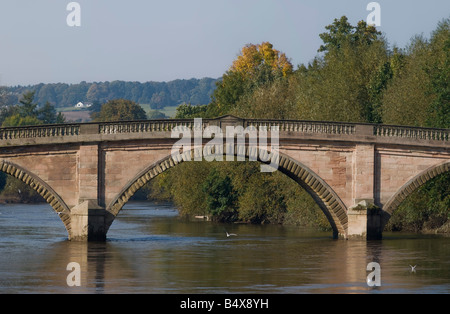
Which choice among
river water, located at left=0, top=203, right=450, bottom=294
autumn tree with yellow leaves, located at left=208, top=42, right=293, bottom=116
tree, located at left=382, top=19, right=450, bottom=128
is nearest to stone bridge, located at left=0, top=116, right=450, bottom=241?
river water, located at left=0, top=203, right=450, bottom=294

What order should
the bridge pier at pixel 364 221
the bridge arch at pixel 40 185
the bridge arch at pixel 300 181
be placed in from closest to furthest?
the bridge arch at pixel 40 185, the bridge arch at pixel 300 181, the bridge pier at pixel 364 221

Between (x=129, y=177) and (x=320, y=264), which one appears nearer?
(x=320, y=264)

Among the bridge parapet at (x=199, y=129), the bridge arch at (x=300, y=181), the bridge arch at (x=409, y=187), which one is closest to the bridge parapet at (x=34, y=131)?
the bridge parapet at (x=199, y=129)

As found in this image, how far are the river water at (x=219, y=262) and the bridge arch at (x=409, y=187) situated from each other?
4.63 ft

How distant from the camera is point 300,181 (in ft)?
159

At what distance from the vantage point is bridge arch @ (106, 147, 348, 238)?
46219 millimetres

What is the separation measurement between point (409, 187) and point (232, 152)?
8.67m

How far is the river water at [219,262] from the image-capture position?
3156cm

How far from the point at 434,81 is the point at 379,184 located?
733 centimetres

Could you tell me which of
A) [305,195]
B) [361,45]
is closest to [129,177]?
[305,195]

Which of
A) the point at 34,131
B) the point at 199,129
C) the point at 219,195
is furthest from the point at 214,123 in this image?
the point at 219,195

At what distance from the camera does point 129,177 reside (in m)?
46.3

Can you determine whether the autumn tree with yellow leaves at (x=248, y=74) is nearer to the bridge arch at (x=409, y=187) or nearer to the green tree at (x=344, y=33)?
the green tree at (x=344, y=33)
